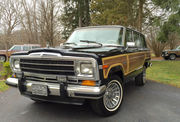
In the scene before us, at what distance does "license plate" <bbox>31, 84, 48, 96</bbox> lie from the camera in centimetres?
249

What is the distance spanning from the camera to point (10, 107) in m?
3.35

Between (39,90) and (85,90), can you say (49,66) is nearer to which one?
(39,90)

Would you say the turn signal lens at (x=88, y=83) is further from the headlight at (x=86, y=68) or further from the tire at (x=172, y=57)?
the tire at (x=172, y=57)

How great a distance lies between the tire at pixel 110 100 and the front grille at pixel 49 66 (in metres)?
0.80

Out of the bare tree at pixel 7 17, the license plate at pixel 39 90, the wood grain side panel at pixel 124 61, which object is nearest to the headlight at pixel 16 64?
the license plate at pixel 39 90

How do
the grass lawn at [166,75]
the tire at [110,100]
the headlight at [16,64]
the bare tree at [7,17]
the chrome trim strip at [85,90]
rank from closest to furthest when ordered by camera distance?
the chrome trim strip at [85,90], the tire at [110,100], the headlight at [16,64], the grass lawn at [166,75], the bare tree at [7,17]

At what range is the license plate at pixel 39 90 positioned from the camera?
8.16 ft

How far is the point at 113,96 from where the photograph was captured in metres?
3.02

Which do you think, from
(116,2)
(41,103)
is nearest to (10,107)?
(41,103)

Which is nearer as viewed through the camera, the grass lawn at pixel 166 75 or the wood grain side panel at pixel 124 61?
the wood grain side panel at pixel 124 61

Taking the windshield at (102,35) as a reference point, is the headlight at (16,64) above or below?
below

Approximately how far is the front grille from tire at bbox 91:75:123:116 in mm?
804

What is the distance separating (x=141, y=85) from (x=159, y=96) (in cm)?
124

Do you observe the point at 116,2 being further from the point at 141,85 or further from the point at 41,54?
the point at 41,54
